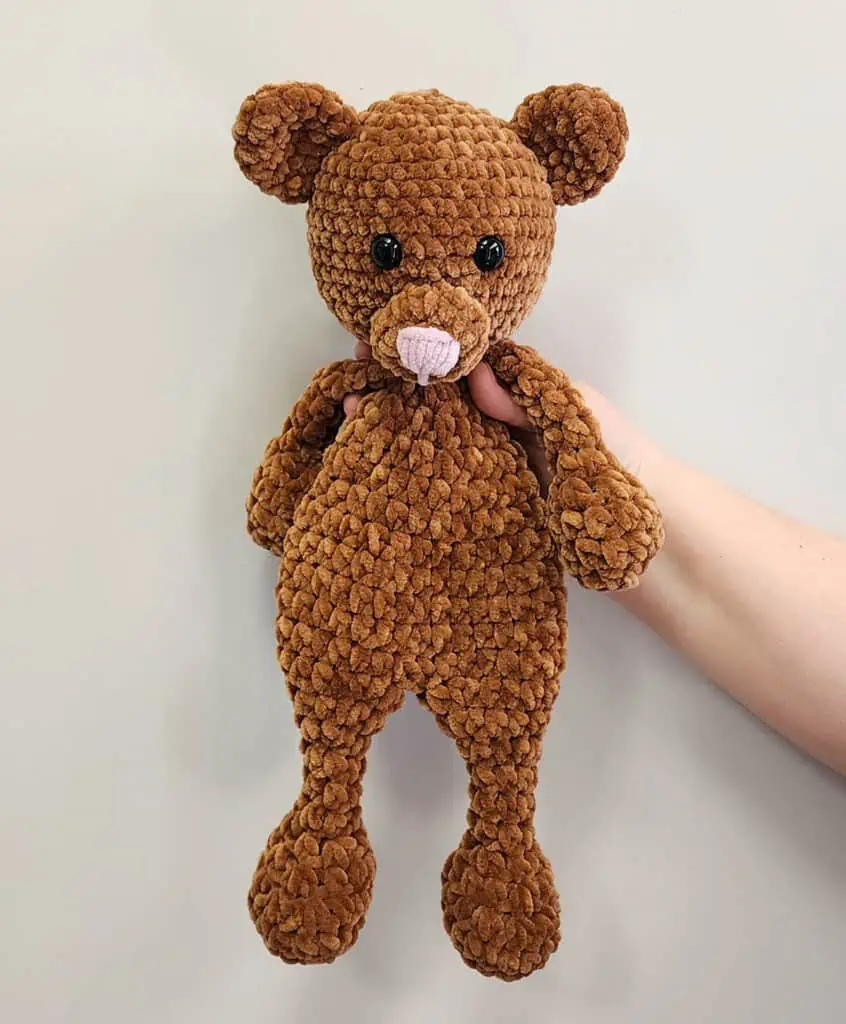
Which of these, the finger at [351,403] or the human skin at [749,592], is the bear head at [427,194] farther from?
the human skin at [749,592]

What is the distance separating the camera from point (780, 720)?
25.7 inches

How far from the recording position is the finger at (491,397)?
528 millimetres

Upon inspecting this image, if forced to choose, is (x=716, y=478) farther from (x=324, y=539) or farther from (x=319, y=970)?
(x=319, y=970)

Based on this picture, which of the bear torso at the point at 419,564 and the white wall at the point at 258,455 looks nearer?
the bear torso at the point at 419,564

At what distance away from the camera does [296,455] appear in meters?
0.57

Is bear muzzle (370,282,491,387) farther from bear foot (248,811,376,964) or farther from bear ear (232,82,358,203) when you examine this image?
bear foot (248,811,376,964)

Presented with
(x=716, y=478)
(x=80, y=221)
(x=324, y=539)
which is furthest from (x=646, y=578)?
(x=80, y=221)

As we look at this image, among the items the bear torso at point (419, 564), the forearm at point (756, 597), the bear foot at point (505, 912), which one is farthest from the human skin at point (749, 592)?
the bear foot at point (505, 912)

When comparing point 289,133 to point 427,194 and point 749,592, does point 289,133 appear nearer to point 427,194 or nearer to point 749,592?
point 427,194

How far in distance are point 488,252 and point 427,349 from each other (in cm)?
7

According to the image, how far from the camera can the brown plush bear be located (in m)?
0.47

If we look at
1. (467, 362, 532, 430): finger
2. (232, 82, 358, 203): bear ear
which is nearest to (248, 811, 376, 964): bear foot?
(467, 362, 532, 430): finger

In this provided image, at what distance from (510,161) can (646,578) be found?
32 cm

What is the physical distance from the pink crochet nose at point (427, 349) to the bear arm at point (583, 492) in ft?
0.26
